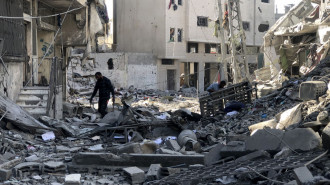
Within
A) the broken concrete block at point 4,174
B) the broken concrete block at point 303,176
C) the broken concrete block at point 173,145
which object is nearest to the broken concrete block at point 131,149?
the broken concrete block at point 173,145

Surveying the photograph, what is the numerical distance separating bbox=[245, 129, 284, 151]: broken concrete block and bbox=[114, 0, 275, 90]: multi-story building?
97.7ft

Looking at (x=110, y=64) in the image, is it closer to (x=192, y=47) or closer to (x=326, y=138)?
(x=192, y=47)

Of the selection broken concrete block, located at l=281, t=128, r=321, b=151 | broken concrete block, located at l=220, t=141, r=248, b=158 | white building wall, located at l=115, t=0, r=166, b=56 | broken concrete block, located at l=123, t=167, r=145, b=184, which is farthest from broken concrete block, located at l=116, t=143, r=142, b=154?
white building wall, located at l=115, t=0, r=166, b=56

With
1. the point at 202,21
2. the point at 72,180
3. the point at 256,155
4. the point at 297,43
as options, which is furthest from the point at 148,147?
the point at 202,21

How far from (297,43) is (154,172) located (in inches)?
761

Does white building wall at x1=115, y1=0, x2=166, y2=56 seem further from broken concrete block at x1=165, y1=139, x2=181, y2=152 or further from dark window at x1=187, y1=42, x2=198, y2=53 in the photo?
broken concrete block at x1=165, y1=139, x2=181, y2=152

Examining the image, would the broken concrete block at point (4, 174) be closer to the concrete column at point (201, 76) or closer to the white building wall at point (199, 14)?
the white building wall at point (199, 14)

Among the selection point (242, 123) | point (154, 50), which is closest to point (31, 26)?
point (242, 123)

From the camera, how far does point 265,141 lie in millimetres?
6484

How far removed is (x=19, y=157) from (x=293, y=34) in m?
18.4

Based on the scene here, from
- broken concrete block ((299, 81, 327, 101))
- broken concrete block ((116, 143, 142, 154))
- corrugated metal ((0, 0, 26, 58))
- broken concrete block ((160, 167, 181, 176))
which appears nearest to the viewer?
broken concrete block ((160, 167, 181, 176))

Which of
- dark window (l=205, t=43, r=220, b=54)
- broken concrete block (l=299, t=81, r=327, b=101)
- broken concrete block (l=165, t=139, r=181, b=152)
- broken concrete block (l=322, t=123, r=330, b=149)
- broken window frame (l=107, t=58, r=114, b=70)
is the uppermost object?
dark window (l=205, t=43, r=220, b=54)

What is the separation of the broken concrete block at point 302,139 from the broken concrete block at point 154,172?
1720 millimetres

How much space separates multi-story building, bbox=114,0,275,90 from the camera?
3806cm
